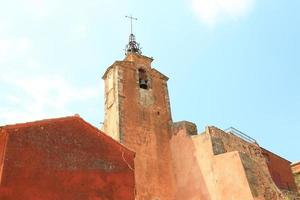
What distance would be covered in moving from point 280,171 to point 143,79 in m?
9.84

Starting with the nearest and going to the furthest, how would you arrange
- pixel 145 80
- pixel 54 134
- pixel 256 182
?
pixel 54 134, pixel 256 182, pixel 145 80

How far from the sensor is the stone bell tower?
17.2 metres

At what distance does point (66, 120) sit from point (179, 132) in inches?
324

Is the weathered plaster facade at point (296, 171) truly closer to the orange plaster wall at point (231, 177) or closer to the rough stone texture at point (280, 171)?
the rough stone texture at point (280, 171)

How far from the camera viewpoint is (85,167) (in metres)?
11.5

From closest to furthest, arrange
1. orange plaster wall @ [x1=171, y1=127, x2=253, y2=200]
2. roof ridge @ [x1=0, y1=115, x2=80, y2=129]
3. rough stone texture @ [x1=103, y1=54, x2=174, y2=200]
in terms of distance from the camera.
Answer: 1. roof ridge @ [x1=0, y1=115, x2=80, y2=129]
2. orange plaster wall @ [x1=171, y1=127, x2=253, y2=200]
3. rough stone texture @ [x1=103, y1=54, x2=174, y2=200]

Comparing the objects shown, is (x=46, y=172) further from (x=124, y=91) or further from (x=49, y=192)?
(x=124, y=91)

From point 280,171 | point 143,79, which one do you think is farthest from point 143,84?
point 280,171

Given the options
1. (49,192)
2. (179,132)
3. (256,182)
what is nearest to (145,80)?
(179,132)

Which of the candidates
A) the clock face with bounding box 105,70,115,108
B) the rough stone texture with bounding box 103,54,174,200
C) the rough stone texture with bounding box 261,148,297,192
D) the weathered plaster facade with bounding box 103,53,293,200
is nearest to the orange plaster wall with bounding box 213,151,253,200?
the weathered plaster facade with bounding box 103,53,293,200

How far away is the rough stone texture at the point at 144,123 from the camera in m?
17.2

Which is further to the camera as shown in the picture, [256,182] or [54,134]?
[256,182]

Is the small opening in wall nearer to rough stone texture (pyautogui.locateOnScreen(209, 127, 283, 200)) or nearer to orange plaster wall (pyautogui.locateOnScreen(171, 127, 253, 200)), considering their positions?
orange plaster wall (pyautogui.locateOnScreen(171, 127, 253, 200))

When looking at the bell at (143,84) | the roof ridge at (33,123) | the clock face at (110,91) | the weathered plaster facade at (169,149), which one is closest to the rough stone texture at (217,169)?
the weathered plaster facade at (169,149)
